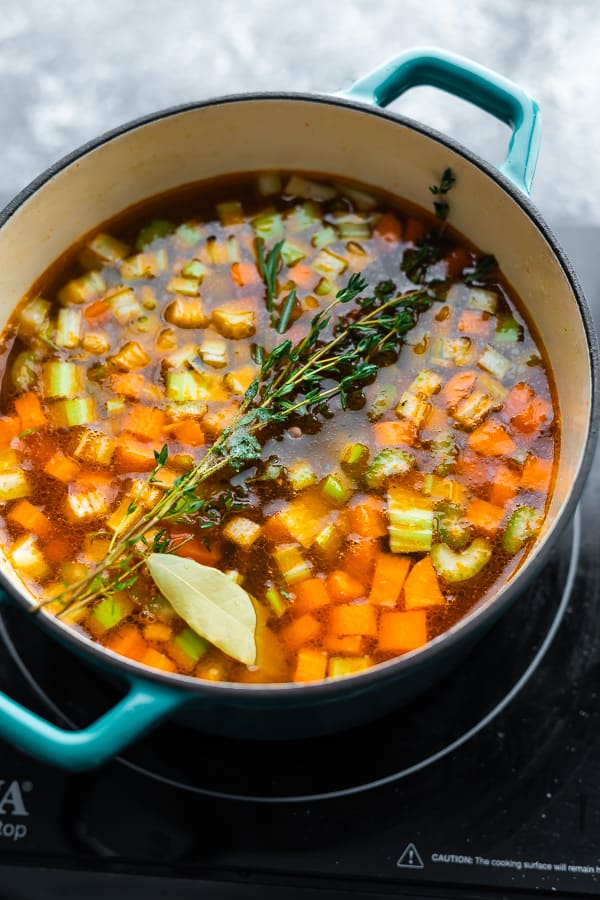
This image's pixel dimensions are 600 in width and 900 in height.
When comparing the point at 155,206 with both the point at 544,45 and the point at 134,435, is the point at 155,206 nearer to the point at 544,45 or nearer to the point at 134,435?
the point at 134,435

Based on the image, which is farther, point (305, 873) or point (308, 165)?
point (308, 165)

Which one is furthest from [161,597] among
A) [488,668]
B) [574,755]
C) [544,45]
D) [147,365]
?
[544,45]

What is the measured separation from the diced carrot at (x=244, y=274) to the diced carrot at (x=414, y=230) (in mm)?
283

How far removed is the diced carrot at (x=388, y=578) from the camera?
57.2 inches

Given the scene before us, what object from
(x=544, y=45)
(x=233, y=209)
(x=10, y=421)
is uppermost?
(x=544, y=45)

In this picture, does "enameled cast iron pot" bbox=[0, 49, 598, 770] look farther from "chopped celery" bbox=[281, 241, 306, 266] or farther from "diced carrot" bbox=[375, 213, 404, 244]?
"chopped celery" bbox=[281, 241, 306, 266]

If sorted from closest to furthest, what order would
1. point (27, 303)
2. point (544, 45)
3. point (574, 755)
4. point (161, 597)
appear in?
1. point (161, 597)
2. point (574, 755)
3. point (27, 303)
4. point (544, 45)

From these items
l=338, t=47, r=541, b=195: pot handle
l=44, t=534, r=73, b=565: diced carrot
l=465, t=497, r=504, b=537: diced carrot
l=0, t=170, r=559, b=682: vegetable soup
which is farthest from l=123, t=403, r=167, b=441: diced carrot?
l=338, t=47, r=541, b=195: pot handle

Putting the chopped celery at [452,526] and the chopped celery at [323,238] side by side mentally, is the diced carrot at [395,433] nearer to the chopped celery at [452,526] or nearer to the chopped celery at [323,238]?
the chopped celery at [452,526]

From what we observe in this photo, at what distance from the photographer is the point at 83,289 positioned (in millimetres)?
1719

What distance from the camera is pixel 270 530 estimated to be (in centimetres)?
151

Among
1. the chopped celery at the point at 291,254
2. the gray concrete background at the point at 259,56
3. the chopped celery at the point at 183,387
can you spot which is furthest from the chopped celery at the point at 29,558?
the gray concrete background at the point at 259,56

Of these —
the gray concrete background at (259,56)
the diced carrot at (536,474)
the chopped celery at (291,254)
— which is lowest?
the diced carrot at (536,474)

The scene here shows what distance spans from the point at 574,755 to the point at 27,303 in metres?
1.22
